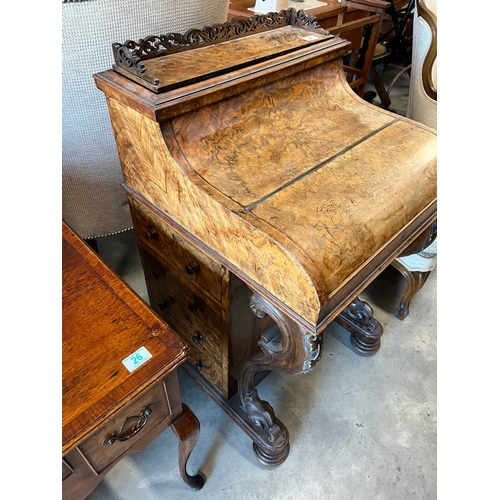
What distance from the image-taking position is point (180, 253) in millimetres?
1158

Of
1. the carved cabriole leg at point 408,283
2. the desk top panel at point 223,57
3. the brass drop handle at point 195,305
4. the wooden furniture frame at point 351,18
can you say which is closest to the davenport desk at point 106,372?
the brass drop handle at point 195,305

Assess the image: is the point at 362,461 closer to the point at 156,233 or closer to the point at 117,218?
the point at 156,233

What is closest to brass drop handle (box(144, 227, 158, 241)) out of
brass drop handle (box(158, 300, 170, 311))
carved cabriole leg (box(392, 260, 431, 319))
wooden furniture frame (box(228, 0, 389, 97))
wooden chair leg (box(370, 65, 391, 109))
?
brass drop handle (box(158, 300, 170, 311))

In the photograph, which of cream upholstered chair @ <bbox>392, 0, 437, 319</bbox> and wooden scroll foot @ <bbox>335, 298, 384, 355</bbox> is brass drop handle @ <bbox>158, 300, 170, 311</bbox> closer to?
wooden scroll foot @ <bbox>335, 298, 384, 355</bbox>

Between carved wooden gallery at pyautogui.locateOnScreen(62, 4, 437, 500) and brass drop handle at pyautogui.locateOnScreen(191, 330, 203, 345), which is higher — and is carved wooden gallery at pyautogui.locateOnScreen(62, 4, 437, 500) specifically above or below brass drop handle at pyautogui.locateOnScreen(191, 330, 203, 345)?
above

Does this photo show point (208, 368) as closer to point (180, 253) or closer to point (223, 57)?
point (180, 253)

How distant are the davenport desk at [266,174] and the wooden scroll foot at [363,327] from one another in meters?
0.58

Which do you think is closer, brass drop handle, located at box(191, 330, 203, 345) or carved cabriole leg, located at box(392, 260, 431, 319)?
brass drop handle, located at box(191, 330, 203, 345)

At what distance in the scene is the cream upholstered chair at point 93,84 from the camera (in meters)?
1.17

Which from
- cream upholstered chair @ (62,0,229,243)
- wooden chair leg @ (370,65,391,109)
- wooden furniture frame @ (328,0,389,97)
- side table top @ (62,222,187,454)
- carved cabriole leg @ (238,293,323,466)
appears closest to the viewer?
side table top @ (62,222,187,454)

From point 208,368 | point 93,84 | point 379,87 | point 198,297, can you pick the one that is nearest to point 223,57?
point 93,84

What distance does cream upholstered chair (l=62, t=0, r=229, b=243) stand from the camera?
3.83ft

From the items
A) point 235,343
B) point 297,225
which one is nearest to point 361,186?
point 297,225

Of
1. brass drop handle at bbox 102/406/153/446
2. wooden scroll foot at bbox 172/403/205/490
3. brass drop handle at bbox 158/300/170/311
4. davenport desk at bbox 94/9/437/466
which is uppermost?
davenport desk at bbox 94/9/437/466
